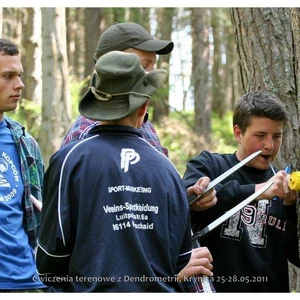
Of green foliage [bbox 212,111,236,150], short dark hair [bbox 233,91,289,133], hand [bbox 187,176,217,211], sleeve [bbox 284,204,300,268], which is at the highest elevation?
short dark hair [bbox 233,91,289,133]

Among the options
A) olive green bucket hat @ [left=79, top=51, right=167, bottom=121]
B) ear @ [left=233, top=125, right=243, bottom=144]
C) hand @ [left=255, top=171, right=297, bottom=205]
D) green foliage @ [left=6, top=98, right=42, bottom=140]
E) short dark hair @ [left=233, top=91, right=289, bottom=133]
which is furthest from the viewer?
green foliage @ [left=6, top=98, right=42, bottom=140]

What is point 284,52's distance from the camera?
564 cm

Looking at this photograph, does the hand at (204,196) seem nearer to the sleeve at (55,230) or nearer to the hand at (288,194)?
the hand at (288,194)

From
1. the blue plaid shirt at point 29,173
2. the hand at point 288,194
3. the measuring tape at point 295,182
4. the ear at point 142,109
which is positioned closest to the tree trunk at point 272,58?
the hand at point 288,194

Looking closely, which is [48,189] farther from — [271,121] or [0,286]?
[271,121]

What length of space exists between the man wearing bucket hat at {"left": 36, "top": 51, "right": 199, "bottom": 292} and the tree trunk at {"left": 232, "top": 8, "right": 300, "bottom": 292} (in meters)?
2.54

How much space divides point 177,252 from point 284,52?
115 inches

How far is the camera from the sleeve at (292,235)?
3.98m

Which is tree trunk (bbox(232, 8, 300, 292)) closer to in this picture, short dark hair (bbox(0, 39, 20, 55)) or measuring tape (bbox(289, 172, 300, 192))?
measuring tape (bbox(289, 172, 300, 192))

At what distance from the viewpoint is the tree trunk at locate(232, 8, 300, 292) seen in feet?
18.2

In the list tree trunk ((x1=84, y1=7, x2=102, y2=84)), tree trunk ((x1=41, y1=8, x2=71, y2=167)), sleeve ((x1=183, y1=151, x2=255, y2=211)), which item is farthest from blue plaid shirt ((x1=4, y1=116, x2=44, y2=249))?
tree trunk ((x1=84, y1=7, x2=102, y2=84))

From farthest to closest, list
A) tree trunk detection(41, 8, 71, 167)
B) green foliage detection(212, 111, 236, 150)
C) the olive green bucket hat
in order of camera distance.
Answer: green foliage detection(212, 111, 236, 150), tree trunk detection(41, 8, 71, 167), the olive green bucket hat

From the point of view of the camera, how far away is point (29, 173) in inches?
176

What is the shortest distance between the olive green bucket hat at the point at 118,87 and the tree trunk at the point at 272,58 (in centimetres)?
251
